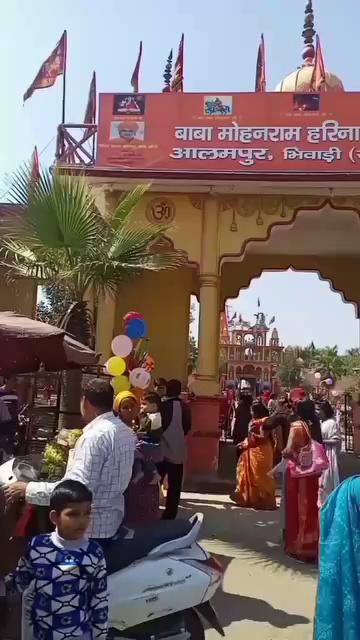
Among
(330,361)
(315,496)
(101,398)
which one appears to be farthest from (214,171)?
(330,361)

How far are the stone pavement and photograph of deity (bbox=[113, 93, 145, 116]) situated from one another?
241 inches

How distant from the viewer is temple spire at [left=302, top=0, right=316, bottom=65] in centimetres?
1472

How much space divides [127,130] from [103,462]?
7.65 m

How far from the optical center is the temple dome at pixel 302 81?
13.3 meters

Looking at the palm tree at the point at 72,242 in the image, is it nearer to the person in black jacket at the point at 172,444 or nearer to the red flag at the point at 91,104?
the person in black jacket at the point at 172,444

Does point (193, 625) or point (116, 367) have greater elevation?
point (116, 367)

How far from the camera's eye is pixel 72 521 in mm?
2096

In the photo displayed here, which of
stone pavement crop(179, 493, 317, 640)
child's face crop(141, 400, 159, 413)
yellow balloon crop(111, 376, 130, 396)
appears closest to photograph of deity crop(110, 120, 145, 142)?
yellow balloon crop(111, 376, 130, 396)

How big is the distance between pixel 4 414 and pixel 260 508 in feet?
10.5

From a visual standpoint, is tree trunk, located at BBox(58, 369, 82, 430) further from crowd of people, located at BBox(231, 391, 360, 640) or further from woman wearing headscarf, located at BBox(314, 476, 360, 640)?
woman wearing headscarf, located at BBox(314, 476, 360, 640)

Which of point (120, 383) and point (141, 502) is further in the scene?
point (120, 383)

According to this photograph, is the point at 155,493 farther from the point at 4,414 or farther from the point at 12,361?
the point at 4,414

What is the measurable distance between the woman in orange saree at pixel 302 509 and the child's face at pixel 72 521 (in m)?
3.34

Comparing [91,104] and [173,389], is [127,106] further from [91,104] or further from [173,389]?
[173,389]
